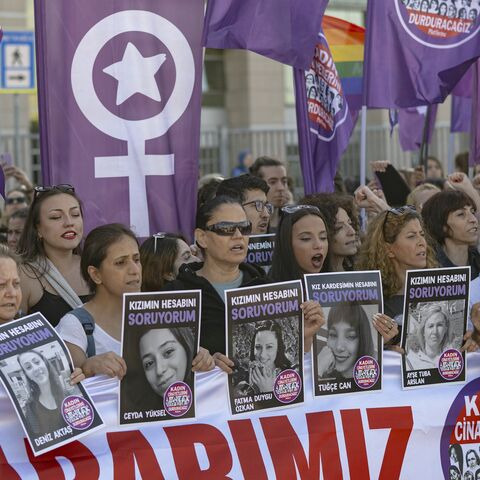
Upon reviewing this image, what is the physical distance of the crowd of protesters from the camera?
4.68m

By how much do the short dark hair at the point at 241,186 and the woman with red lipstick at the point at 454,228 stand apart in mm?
1123

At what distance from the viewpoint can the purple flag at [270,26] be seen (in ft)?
20.9

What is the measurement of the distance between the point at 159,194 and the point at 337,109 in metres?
1.85

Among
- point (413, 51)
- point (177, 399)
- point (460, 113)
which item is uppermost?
point (413, 51)

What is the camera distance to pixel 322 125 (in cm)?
A: 746

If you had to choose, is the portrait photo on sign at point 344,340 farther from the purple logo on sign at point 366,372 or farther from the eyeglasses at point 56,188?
the eyeglasses at point 56,188

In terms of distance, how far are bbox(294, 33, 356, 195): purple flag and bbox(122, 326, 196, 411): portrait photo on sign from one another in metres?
2.84

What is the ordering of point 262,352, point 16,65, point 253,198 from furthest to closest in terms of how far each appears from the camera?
point 16,65
point 253,198
point 262,352

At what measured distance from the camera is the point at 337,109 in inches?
295

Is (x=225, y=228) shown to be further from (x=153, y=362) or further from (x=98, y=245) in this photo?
(x=153, y=362)

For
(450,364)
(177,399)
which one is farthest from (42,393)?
(450,364)

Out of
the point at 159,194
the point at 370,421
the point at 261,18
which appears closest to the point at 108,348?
the point at 370,421

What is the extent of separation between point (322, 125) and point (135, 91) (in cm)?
181

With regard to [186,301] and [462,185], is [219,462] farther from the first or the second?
[462,185]
